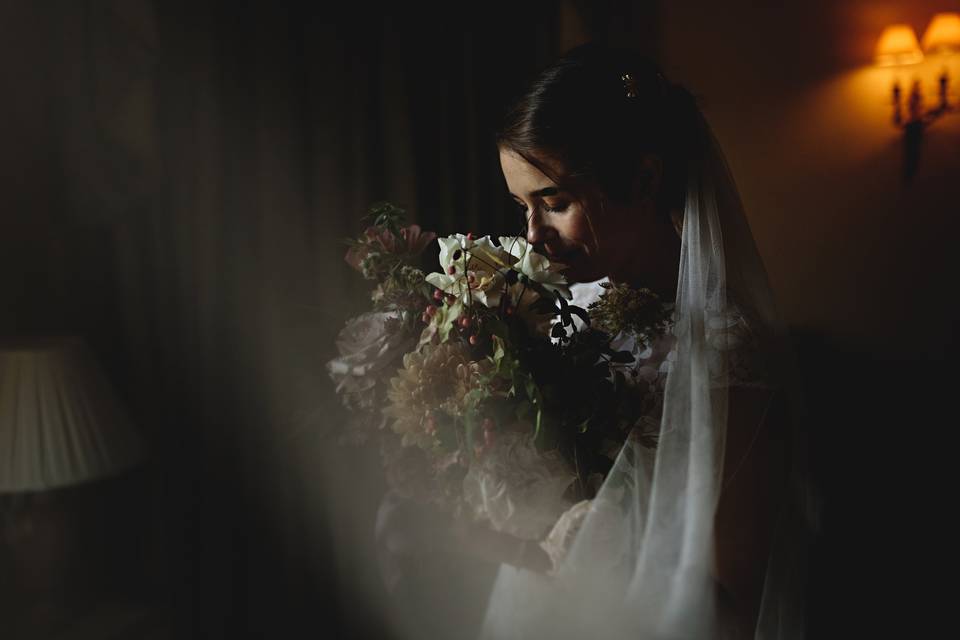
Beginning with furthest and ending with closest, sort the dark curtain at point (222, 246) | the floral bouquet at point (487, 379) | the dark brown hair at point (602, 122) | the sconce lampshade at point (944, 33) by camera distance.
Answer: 1. the sconce lampshade at point (944, 33)
2. the dark curtain at point (222, 246)
3. the dark brown hair at point (602, 122)
4. the floral bouquet at point (487, 379)

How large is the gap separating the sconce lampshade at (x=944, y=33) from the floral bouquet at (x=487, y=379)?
159cm

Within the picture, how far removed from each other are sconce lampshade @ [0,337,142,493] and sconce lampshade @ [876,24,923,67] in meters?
1.97

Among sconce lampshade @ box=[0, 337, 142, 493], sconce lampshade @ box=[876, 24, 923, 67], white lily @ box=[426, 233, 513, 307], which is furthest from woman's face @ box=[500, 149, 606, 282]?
sconce lampshade @ box=[876, 24, 923, 67]

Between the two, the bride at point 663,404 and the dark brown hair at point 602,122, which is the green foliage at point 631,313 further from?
the dark brown hair at point 602,122

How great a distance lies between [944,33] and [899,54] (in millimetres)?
104

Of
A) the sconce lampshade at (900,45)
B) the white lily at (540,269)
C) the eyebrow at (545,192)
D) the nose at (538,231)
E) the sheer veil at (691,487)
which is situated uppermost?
the sconce lampshade at (900,45)

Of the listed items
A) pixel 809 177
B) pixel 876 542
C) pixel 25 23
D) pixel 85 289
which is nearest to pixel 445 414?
pixel 85 289

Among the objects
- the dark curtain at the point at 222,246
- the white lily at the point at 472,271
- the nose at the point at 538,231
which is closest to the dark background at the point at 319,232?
the dark curtain at the point at 222,246

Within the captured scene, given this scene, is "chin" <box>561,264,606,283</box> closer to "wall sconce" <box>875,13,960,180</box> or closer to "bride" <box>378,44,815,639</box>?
"bride" <box>378,44,815,639</box>

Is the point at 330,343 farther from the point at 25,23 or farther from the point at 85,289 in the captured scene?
the point at 25,23

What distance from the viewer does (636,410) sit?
2.56 feet

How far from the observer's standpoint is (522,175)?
0.88 meters

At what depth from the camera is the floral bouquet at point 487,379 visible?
0.74 meters

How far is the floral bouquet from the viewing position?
737 millimetres
